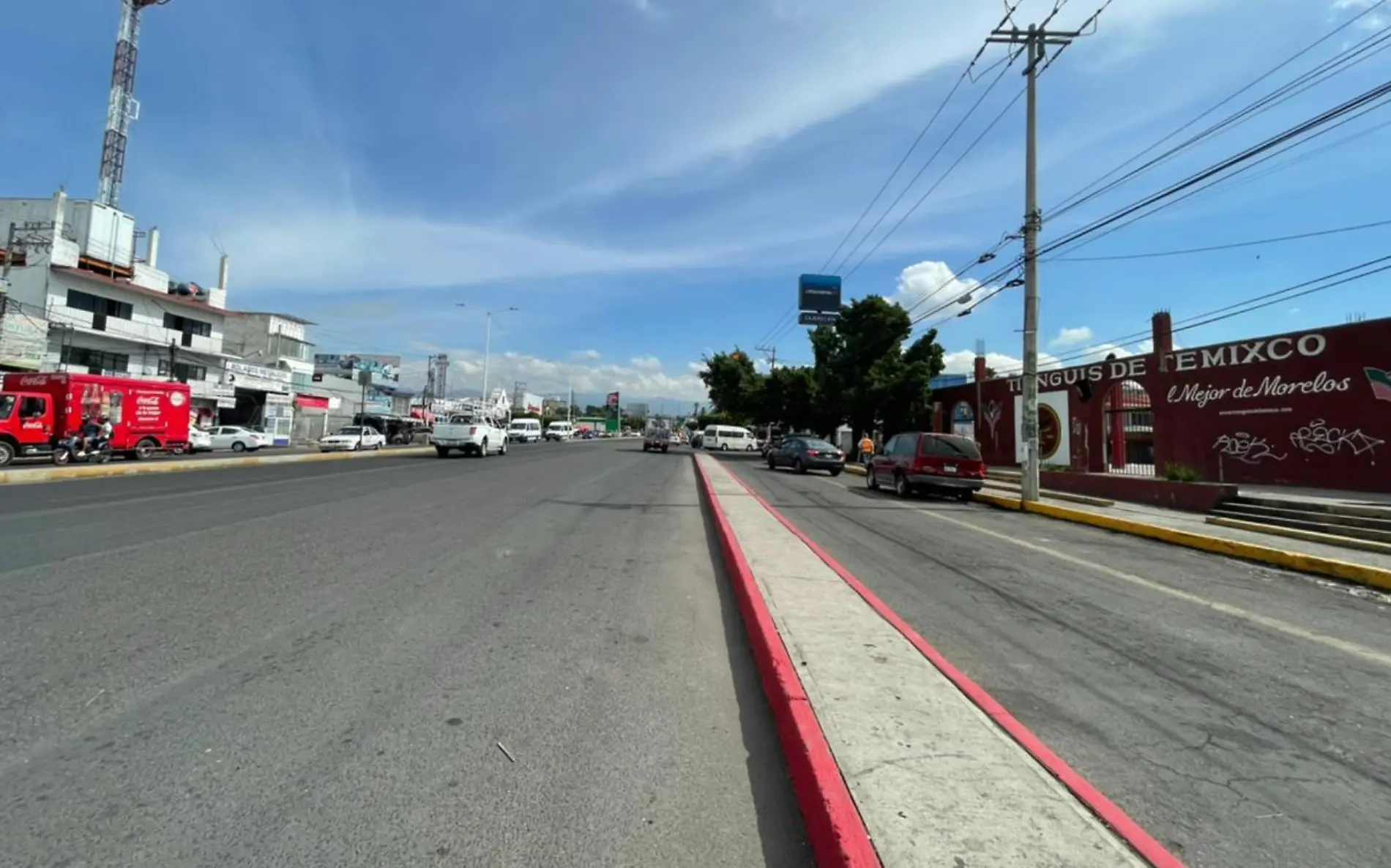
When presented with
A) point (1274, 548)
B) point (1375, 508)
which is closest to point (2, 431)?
point (1274, 548)

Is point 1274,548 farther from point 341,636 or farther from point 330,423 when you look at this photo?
point 330,423

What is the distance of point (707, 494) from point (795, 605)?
938cm

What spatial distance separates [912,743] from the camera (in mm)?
3117

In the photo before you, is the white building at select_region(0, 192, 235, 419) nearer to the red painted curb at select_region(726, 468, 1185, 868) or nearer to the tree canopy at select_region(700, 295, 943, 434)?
the tree canopy at select_region(700, 295, 943, 434)

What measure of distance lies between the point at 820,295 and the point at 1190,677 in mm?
36947

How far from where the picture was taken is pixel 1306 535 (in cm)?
1060

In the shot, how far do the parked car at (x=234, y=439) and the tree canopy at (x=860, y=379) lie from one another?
29589 millimetres

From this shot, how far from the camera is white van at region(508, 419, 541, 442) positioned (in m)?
65.1

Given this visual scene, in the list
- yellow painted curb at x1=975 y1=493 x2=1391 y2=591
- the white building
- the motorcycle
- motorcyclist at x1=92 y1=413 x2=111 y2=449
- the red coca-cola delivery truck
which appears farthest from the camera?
the white building

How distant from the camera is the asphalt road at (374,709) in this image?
100 inches

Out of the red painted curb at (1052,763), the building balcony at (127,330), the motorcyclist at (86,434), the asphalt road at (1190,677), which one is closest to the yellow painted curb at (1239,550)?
the asphalt road at (1190,677)

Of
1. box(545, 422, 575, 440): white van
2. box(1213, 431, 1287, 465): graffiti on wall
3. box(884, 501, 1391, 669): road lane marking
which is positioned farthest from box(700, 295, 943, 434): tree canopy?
box(545, 422, 575, 440): white van

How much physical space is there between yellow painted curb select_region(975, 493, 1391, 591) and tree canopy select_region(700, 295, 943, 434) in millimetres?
20445

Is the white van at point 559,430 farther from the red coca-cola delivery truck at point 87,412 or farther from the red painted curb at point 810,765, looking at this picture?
the red painted curb at point 810,765
